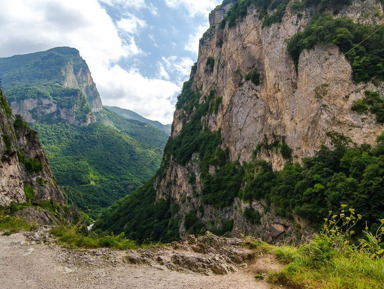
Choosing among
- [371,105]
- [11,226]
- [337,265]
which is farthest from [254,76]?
[337,265]

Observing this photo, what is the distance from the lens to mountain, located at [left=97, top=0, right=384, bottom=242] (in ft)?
86.8

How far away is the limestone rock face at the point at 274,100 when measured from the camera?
3081 cm

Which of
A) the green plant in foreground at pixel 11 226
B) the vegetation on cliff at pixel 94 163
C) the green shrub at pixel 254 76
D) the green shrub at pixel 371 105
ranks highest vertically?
the green shrub at pixel 254 76

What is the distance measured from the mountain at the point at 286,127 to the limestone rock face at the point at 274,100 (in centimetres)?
16

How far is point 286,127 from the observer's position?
123 feet

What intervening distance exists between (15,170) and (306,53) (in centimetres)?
4447

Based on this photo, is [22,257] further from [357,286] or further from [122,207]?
[122,207]

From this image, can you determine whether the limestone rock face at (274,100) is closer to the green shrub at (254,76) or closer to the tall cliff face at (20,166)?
the green shrub at (254,76)

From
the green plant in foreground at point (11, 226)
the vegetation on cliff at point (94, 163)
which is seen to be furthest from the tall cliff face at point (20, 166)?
the vegetation on cliff at point (94, 163)

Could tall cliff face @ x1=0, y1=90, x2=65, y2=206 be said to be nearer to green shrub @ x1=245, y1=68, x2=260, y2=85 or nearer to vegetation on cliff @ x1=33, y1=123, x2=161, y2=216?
green shrub @ x1=245, y1=68, x2=260, y2=85

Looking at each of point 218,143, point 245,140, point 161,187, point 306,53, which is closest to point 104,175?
point 161,187

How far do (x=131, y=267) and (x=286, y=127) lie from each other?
35473mm

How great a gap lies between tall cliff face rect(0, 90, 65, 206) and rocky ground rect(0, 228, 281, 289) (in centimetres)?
2082

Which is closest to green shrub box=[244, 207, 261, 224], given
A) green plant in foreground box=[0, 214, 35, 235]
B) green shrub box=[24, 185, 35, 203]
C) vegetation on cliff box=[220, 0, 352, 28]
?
green plant in foreground box=[0, 214, 35, 235]
